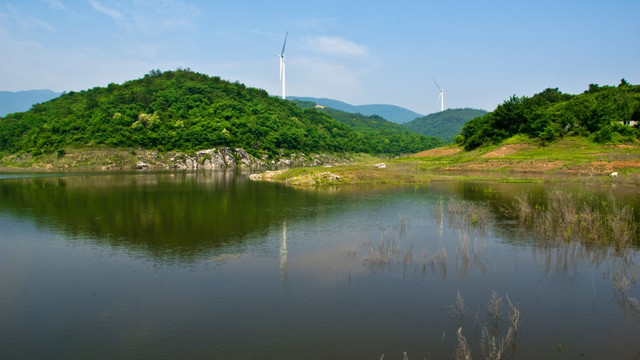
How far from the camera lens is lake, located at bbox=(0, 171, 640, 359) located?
44.3ft

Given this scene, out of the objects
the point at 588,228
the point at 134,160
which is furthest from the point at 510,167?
the point at 134,160

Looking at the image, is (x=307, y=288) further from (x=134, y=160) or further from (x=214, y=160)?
(x=214, y=160)

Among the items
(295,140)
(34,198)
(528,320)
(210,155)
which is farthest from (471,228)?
(295,140)

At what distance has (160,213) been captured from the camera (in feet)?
121

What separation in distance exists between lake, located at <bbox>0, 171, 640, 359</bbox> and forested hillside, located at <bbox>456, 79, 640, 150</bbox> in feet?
214

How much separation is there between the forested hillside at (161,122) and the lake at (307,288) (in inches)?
4191

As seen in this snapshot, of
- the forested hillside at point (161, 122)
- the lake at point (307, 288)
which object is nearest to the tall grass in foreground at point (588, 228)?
the lake at point (307, 288)

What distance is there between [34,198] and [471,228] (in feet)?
153

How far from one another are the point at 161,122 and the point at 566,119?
388ft

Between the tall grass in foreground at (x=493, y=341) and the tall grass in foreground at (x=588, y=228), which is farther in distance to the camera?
the tall grass in foreground at (x=588, y=228)

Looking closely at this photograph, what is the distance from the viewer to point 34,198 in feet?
161

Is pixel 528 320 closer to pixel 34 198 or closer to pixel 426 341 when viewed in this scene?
pixel 426 341

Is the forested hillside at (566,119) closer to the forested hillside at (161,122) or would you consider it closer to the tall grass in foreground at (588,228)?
the tall grass in foreground at (588,228)

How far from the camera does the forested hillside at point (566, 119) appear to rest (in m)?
83.4
